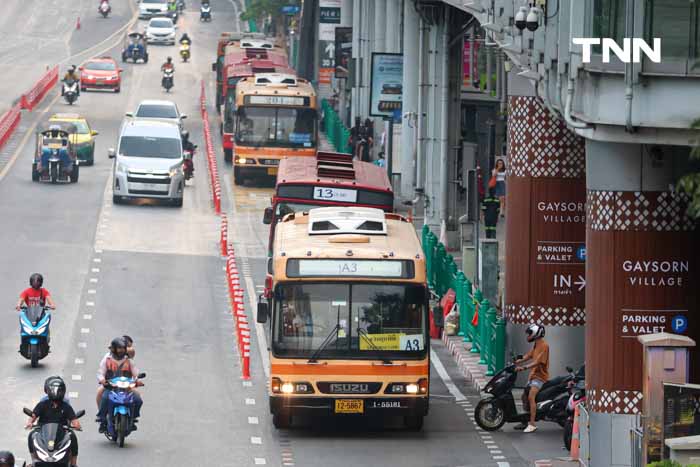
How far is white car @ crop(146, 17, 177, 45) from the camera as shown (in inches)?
3878

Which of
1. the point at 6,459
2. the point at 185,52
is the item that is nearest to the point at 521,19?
the point at 6,459

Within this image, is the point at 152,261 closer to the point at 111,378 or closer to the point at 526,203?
the point at 526,203

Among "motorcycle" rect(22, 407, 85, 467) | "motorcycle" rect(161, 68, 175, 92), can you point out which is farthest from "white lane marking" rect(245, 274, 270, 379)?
"motorcycle" rect(161, 68, 175, 92)

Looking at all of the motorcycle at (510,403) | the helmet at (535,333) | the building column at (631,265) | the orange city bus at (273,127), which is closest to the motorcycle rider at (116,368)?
the motorcycle at (510,403)

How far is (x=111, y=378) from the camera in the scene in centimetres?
2362

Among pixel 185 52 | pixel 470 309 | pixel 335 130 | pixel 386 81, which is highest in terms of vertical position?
pixel 386 81

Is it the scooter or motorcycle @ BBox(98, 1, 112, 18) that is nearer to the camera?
the scooter

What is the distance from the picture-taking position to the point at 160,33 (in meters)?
98.4

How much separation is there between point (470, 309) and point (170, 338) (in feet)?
17.4

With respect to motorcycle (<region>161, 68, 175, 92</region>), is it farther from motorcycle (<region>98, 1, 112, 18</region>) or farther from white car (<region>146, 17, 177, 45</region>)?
motorcycle (<region>98, 1, 112, 18</region>)

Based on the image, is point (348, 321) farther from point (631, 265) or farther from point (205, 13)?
point (205, 13)

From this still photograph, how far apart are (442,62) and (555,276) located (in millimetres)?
16352

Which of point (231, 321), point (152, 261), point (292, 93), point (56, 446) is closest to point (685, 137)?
point (56, 446)

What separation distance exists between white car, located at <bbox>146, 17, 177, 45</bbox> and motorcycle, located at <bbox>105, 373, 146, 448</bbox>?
76.0 metres
